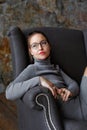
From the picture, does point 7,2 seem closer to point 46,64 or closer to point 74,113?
point 46,64

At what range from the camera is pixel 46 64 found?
2.30m

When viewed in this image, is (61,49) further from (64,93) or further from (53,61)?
(64,93)

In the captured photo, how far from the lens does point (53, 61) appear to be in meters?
2.48

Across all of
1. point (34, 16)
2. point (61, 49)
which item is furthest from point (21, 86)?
point (34, 16)

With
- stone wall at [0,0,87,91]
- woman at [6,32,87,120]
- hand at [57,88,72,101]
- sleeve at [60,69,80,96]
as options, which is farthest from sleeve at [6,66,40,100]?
stone wall at [0,0,87,91]

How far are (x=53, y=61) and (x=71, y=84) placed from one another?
34cm

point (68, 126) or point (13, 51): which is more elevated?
point (13, 51)

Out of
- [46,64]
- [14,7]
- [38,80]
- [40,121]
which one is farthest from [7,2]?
[40,121]

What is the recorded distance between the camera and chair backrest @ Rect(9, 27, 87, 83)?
2.37 metres

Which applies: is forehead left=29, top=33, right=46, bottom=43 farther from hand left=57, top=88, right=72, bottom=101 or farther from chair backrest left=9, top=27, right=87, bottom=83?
hand left=57, top=88, right=72, bottom=101

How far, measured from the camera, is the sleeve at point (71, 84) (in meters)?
2.12

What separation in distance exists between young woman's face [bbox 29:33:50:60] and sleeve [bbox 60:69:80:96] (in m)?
0.20

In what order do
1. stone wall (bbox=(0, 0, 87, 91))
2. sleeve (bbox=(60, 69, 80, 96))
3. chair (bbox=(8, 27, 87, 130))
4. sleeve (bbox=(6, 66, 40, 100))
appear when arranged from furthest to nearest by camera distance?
stone wall (bbox=(0, 0, 87, 91)), sleeve (bbox=(60, 69, 80, 96)), sleeve (bbox=(6, 66, 40, 100)), chair (bbox=(8, 27, 87, 130))

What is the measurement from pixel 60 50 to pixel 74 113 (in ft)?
2.13
